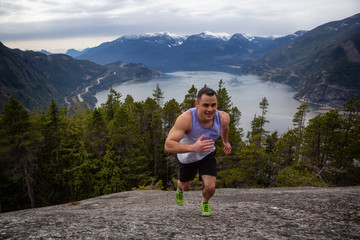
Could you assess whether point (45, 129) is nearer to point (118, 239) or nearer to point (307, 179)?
point (118, 239)

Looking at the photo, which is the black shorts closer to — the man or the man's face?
the man

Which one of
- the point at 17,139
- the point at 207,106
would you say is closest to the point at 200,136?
the point at 207,106

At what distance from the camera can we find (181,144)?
3844mm

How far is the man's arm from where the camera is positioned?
3.69 m

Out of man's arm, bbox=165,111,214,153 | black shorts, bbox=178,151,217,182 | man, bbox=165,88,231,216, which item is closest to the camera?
man's arm, bbox=165,111,214,153

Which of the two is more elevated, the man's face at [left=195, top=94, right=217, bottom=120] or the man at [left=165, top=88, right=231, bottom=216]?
the man's face at [left=195, top=94, right=217, bottom=120]

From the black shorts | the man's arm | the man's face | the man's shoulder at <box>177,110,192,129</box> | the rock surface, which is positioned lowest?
the rock surface

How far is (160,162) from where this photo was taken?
3359cm

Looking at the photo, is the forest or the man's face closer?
the man's face

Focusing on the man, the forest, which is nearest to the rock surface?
the man

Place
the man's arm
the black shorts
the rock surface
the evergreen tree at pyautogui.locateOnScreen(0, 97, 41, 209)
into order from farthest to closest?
1. the evergreen tree at pyautogui.locateOnScreen(0, 97, 41, 209)
2. the black shorts
3. the rock surface
4. the man's arm

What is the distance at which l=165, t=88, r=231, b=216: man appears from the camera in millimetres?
3811

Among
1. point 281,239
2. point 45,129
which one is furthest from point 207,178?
point 45,129

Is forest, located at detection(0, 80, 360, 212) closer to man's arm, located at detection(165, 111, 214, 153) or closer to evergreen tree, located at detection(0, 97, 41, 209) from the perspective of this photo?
evergreen tree, located at detection(0, 97, 41, 209)
